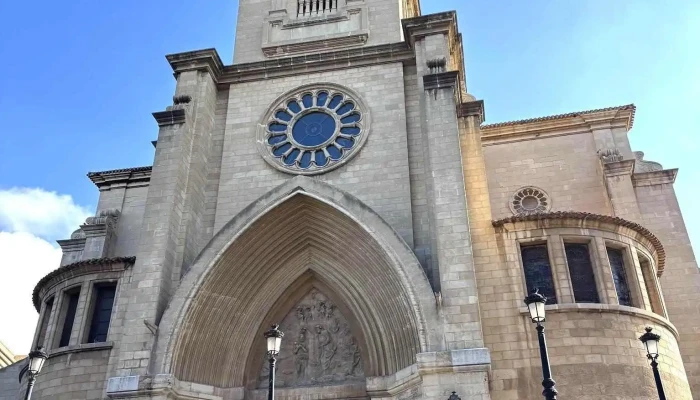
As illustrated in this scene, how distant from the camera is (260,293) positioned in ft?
53.9

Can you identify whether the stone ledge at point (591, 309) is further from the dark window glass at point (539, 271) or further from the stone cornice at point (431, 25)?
the stone cornice at point (431, 25)

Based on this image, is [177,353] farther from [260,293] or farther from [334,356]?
Answer: [334,356]

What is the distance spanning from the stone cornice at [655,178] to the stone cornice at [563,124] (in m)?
2.39

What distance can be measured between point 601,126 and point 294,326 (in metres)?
12.3

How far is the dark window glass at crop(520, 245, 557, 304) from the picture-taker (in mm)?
15117

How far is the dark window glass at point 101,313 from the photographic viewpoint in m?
16.5

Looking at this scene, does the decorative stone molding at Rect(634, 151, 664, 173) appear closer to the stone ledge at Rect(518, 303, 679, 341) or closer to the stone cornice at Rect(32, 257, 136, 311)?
the stone ledge at Rect(518, 303, 679, 341)

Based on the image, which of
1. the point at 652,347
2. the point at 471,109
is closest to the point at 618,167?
the point at 471,109

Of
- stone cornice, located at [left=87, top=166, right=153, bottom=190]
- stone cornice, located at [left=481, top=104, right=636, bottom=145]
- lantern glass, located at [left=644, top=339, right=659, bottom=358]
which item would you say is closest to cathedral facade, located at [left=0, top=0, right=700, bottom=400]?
stone cornice, located at [left=481, top=104, right=636, bottom=145]

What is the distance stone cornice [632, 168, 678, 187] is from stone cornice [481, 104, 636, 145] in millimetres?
2394

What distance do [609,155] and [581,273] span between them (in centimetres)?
605

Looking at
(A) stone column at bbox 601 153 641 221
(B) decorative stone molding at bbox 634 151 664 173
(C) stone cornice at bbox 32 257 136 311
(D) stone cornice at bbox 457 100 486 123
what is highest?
(D) stone cornice at bbox 457 100 486 123

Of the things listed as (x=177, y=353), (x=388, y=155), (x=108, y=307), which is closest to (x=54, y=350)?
(x=108, y=307)

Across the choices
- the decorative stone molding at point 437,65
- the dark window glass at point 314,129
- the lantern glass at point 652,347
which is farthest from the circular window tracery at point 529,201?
the lantern glass at point 652,347
